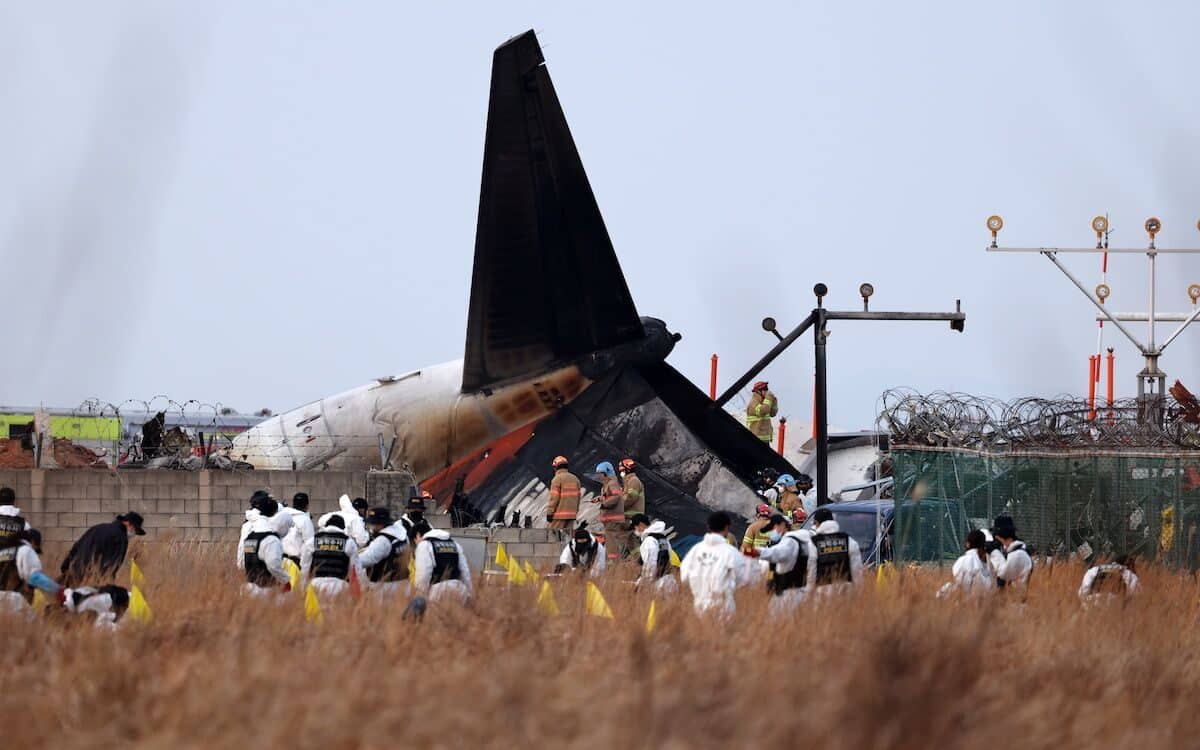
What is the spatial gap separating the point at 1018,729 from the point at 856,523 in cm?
1704

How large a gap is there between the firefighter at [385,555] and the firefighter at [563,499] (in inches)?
320

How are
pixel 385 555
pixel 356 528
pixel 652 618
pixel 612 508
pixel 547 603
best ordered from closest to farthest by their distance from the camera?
pixel 652 618 → pixel 547 603 → pixel 385 555 → pixel 356 528 → pixel 612 508

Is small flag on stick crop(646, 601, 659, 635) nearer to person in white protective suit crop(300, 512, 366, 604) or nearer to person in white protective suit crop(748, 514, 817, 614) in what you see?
person in white protective suit crop(748, 514, 817, 614)

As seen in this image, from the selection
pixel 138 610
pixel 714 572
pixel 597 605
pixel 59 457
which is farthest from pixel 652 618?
pixel 59 457

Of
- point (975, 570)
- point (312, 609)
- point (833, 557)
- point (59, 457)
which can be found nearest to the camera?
point (312, 609)

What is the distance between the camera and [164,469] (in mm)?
29750

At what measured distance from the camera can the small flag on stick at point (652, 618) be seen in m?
15.0

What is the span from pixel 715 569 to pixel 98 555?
6444mm

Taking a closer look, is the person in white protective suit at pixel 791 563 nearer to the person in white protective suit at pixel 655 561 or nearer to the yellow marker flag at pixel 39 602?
the person in white protective suit at pixel 655 561

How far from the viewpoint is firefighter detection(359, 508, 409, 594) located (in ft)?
61.4

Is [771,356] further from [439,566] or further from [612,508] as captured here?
[439,566]

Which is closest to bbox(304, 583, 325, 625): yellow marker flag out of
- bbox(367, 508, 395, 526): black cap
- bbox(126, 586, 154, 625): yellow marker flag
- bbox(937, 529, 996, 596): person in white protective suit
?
bbox(126, 586, 154, 625): yellow marker flag

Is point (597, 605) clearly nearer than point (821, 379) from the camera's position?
Yes

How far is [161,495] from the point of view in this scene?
96.1ft
